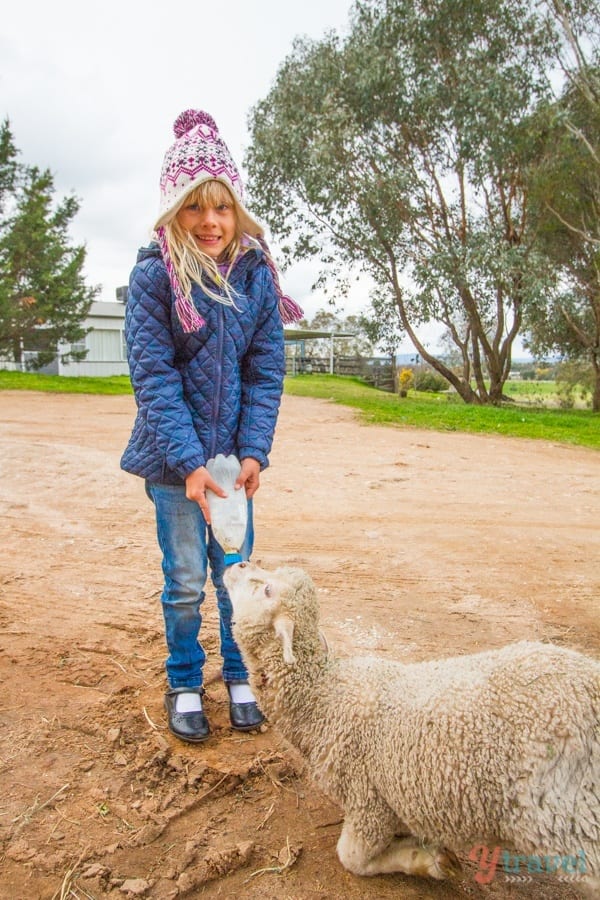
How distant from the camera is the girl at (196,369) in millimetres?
2789

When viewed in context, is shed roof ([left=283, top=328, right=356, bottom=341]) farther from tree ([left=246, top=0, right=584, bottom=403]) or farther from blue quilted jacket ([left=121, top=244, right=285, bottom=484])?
blue quilted jacket ([left=121, top=244, right=285, bottom=484])

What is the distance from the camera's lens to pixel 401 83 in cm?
1720

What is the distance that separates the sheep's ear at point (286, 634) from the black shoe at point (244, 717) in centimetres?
86

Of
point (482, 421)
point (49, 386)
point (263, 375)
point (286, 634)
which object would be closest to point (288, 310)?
point (263, 375)

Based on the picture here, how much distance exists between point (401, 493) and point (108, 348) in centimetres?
2986

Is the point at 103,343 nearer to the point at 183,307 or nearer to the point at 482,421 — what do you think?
the point at 482,421

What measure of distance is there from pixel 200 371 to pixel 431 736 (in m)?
1.65

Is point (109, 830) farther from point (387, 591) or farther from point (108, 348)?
point (108, 348)

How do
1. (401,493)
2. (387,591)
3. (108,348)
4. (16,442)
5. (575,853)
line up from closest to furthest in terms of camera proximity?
1. (575,853)
2. (387,591)
3. (401,493)
4. (16,442)
5. (108,348)

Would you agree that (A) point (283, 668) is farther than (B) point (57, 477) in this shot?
No

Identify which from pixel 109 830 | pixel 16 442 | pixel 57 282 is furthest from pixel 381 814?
pixel 57 282

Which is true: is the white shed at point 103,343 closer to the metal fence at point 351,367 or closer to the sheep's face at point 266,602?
the metal fence at point 351,367

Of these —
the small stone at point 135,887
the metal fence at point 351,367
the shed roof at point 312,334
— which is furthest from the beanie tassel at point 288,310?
the shed roof at point 312,334

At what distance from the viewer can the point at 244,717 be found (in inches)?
120
